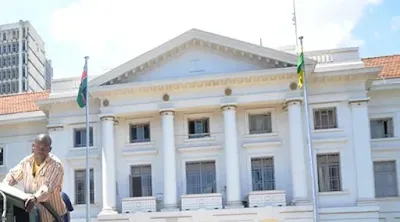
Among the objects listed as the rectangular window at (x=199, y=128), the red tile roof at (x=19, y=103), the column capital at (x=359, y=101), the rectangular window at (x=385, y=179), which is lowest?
the rectangular window at (x=385, y=179)

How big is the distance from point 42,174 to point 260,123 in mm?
27092

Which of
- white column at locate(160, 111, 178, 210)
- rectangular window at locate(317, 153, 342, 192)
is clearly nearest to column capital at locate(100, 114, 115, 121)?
white column at locate(160, 111, 178, 210)

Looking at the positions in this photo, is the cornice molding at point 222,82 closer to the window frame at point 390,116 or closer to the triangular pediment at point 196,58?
the triangular pediment at point 196,58

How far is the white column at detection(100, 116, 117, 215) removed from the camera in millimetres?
31156

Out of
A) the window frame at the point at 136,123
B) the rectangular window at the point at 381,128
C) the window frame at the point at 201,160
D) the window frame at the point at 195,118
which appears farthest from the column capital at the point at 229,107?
the rectangular window at the point at 381,128

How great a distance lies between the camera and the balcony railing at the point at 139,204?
30.8 m

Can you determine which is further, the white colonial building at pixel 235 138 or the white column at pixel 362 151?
the white colonial building at pixel 235 138

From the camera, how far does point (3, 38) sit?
106062 millimetres

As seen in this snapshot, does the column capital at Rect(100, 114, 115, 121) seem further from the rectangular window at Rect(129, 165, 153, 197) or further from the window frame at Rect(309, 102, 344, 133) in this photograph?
the window frame at Rect(309, 102, 344, 133)

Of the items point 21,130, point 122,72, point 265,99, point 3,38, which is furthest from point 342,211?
point 3,38

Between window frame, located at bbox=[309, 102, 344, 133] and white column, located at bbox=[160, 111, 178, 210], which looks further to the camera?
window frame, located at bbox=[309, 102, 344, 133]

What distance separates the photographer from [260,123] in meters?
31.7

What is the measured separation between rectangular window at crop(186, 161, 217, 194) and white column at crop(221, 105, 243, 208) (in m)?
1.25

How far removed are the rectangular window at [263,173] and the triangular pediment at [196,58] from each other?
4.43 m
